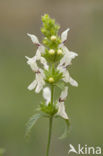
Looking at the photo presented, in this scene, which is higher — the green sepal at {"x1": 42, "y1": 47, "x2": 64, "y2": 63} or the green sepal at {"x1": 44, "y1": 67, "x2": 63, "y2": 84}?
the green sepal at {"x1": 42, "y1": 47, "x2": 64, "y2": 63}

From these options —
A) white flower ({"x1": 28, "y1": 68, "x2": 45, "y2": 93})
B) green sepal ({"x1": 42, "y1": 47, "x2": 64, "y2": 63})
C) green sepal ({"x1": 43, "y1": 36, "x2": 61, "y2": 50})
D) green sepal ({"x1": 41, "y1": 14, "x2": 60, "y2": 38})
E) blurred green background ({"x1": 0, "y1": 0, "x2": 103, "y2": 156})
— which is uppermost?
blurred green background ({"x1": 0, "y1": 0, "x2": 103, "y2": 156})

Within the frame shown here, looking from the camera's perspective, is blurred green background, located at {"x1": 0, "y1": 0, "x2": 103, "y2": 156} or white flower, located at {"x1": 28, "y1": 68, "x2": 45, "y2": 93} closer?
white flower, located at {"x1": 28, "y1": 68, "x2": 45, "y2": 93}

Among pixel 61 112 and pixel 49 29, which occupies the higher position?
pixel 49 29

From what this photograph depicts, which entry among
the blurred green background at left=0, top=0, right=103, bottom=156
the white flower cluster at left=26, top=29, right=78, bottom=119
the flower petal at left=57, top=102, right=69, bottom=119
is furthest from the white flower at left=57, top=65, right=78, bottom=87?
the blurred green background at left=0, top=0, right=103, bottom=156

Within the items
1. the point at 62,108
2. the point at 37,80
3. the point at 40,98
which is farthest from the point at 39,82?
the point at 40,98

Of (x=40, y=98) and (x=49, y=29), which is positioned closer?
(x=49, y=29)

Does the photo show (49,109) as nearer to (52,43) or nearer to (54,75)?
(54,75)

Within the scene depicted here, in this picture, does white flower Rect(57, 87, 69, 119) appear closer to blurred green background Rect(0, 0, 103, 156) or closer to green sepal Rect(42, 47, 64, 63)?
green sepal Rect(42, 47, 64, 63)

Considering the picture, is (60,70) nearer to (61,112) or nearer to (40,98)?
(61,112)

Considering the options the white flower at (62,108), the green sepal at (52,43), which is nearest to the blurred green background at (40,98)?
the white flower at (62,108)

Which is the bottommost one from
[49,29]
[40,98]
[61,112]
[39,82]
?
[61,112]

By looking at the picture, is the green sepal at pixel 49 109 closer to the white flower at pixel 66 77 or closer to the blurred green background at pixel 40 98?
the white flower at pixel 66 77

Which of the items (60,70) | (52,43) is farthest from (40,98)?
(52,43)

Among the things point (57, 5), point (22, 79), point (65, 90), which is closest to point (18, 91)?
point (22, 79)
